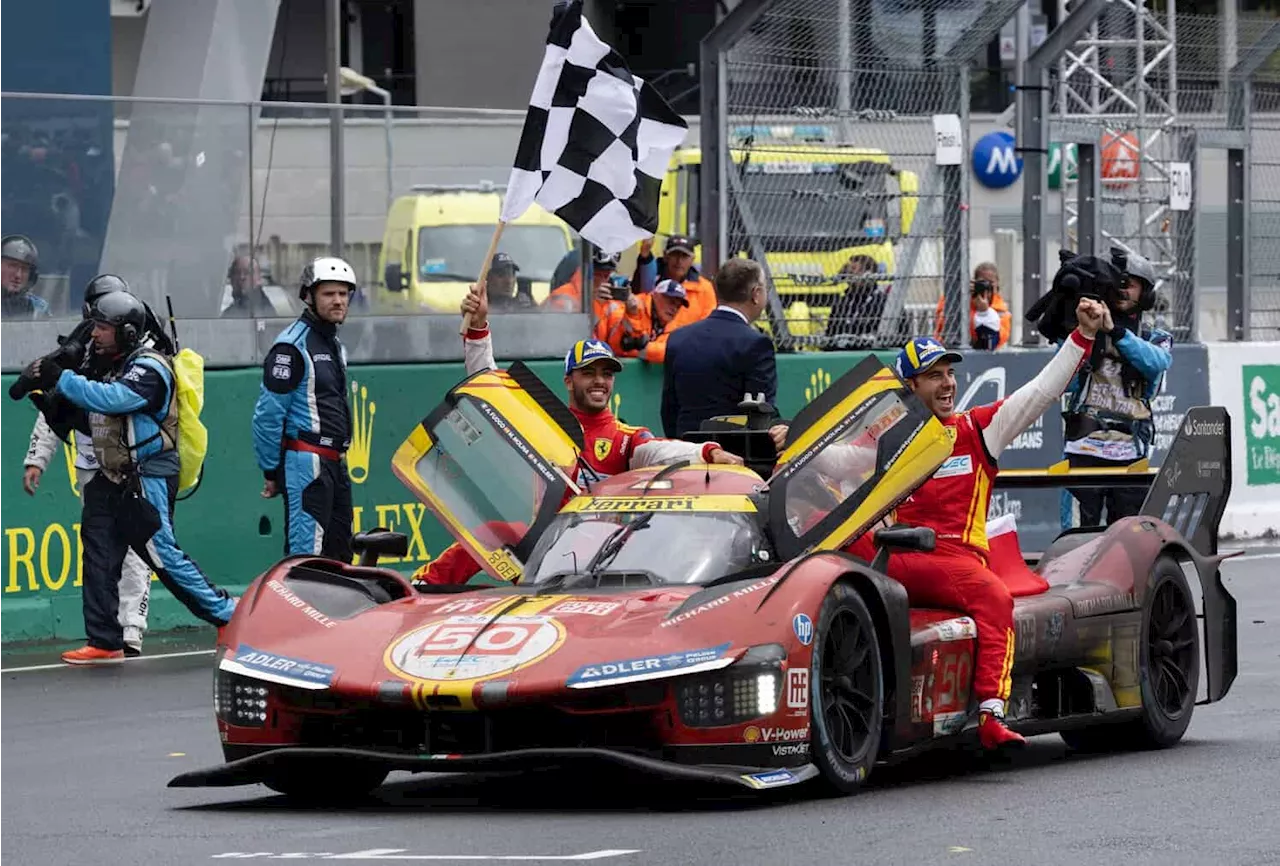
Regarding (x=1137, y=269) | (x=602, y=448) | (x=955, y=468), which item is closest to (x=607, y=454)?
(x=602, y=448)

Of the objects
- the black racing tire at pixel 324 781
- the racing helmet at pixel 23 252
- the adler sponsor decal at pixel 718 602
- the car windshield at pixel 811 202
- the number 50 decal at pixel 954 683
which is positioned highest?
the car windshield at pixel 811 202

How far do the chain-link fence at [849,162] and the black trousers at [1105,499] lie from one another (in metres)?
3.73

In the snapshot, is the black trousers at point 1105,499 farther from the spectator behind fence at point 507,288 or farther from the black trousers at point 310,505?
the spectator behind fence at point 507,288

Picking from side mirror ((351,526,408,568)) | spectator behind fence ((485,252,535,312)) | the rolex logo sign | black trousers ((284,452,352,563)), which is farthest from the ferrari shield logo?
spectator behind fence ((485,252,535,312))

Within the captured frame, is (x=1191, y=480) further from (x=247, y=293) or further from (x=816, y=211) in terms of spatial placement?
(x=816, y=211)

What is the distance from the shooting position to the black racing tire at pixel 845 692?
776 centimetres

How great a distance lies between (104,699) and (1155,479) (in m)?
4.58

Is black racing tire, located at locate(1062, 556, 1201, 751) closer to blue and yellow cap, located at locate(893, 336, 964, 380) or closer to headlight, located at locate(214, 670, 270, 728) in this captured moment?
blue and yellow cap, located at locate(893, 336, 964, 380)

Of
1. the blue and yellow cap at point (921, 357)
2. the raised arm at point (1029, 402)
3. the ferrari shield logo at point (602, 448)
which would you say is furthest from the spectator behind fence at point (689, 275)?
the raised arm at point (1029, 402)

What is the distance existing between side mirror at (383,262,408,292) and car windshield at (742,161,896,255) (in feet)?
7.83

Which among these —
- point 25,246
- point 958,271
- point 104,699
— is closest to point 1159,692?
point 104,699

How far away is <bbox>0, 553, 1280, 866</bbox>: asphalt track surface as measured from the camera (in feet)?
23.0

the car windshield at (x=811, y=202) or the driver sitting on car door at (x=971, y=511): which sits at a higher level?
the car windshield at (x=811, y=202)

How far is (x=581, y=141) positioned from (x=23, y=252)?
3.97 meters
